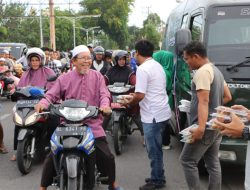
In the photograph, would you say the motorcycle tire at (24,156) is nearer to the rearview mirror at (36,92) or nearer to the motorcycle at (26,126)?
the motorcycle at (26,126)

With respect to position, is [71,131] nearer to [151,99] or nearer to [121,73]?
[151,99]

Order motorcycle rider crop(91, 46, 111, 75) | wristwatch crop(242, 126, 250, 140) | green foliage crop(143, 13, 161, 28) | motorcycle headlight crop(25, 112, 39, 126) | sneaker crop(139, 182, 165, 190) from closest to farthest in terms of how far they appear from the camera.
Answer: wristwatch crop(242, 126, 250, 140) < sneaker crop(139, 182, 165, 190) < motorcycle headlight crop(25, 112, 39, 126) < motorcycle rider crop(91, 46, 111, 75) < green foliage crop(143, 13, 161, 28)

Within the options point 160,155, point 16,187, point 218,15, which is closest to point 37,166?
point 16,187

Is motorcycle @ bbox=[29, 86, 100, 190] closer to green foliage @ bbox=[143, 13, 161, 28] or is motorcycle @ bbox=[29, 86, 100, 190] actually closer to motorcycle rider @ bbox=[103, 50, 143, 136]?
motorcycle rider @ bbox=[103, 50, 143, 136]

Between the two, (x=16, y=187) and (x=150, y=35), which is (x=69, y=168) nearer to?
(x=16, y=187)

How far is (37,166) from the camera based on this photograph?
590cm

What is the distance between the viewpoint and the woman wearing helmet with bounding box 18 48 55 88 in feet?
19.6

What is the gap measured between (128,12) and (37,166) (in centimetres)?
6969

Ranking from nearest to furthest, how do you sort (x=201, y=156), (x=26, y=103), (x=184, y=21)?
1. (x=201, y=156)
2. (x=26, y=103)
3. (x=184, y=21)

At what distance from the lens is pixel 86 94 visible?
4195 millimetres

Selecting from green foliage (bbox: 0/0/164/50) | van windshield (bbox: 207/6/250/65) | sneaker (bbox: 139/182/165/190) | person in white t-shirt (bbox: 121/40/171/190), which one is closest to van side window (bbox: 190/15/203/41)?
van windshield (bbox: 207/6/250/65)

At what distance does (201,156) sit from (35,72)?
303 centimetres

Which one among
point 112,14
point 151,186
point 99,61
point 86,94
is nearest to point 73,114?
point 86,94

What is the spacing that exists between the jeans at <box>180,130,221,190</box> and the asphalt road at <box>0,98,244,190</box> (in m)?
0.96
